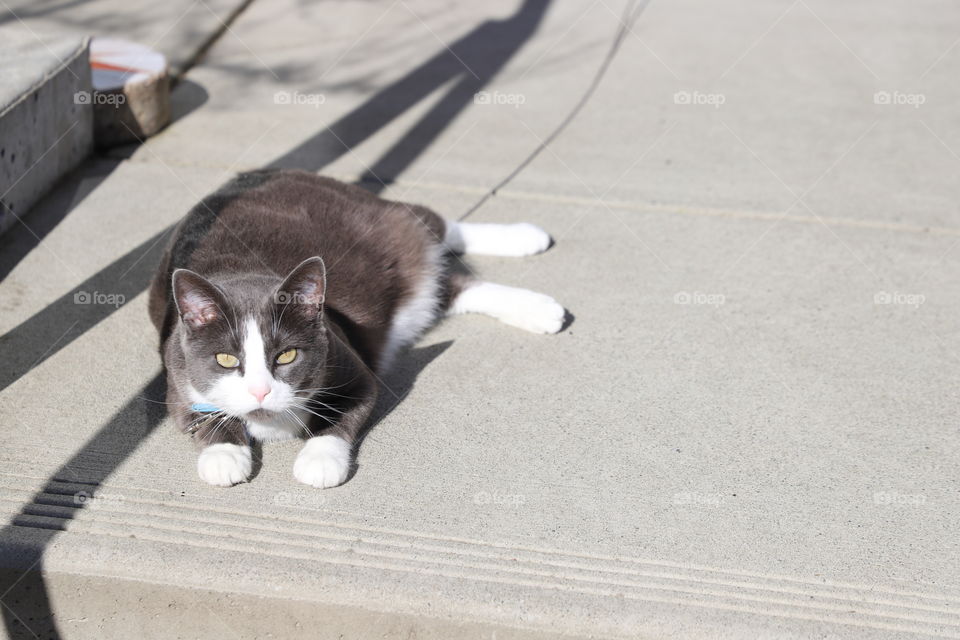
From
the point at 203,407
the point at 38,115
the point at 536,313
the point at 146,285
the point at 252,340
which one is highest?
the point at 252,340

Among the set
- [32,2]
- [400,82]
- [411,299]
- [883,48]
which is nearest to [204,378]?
[411,299]

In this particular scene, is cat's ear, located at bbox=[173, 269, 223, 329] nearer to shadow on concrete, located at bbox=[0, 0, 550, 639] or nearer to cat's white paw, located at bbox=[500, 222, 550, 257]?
shadow on concrete, located at bbox=[0, 0, 550, 639]

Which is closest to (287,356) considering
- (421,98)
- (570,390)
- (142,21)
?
(570,390)

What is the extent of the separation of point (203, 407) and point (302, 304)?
46 cm

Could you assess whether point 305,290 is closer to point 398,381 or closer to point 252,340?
point 252,340

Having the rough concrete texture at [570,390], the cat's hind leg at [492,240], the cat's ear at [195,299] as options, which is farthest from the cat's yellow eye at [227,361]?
the cat's hind leg at [492,240]

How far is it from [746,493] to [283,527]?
1445mm

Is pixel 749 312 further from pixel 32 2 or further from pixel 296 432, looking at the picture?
pixel 32 2

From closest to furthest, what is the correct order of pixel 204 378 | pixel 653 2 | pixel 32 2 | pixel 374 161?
pixel 204 378
pixel 374 161
pixel 32 2
pixel 653 2

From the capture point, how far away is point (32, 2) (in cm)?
644

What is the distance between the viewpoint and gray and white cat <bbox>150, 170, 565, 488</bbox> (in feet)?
9.13

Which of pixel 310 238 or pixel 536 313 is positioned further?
pixel 536 313

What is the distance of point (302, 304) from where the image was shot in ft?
9.35

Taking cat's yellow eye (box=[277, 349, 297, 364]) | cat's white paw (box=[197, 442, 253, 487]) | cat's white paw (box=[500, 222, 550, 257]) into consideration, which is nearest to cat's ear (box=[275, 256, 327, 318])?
cat's yellow eye (box=[277, 349, 297, 364])
